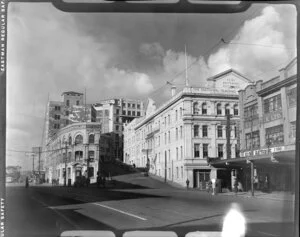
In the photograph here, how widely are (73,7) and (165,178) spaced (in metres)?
1.48

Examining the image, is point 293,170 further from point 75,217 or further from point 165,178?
point 75,217

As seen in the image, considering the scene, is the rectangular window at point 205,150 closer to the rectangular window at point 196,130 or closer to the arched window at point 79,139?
the rectangular window at point 196,130

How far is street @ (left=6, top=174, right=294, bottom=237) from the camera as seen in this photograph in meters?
2.32

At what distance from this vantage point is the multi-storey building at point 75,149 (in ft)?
8.47

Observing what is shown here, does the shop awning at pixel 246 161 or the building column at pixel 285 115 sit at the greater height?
the building column at pixel 285 115

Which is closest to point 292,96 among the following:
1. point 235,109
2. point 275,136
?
point 275,136

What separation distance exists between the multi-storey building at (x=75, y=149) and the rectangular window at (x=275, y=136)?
1.18 metres

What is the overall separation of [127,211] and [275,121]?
3.90ft

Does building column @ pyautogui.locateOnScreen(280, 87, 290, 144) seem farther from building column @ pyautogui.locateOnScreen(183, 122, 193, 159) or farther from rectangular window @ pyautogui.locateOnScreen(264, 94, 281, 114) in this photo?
building column @ pyautogui.locateOnScreen(183, 122, 193, 159)

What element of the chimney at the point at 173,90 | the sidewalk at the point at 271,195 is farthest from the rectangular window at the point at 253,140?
the chimney at the point at 173,90

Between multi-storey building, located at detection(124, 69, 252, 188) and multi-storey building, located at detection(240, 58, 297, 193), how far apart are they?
148mm

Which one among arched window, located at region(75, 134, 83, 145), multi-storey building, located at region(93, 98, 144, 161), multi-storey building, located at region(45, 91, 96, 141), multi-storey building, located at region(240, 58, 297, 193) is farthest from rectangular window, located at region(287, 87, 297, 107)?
arched window, located at region(75, 134, 83, 145)

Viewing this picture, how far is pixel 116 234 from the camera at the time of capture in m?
2.30

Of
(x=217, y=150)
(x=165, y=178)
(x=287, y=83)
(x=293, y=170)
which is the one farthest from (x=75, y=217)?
(x=287, y=83)
